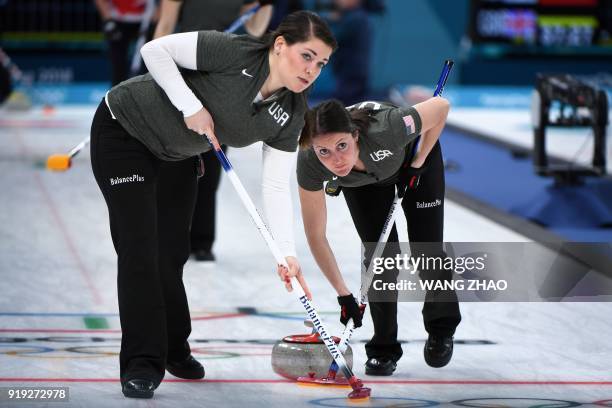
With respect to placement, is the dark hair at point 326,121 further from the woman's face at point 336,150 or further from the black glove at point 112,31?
the black glove at point 112,31

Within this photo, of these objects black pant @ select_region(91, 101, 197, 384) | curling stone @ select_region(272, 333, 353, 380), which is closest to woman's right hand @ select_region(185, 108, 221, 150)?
black pant @ select_region(91, 101, 197, 384)

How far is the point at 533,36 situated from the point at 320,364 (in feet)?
36.7

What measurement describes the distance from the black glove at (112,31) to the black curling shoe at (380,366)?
5555mm

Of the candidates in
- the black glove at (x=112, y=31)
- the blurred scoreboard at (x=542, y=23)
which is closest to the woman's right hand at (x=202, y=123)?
the black glove at (x=112, y=31)

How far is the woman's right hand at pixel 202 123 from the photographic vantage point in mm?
4277

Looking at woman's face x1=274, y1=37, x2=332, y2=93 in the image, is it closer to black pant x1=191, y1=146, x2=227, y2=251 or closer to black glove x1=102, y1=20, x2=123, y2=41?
black pant x1=191, y1=146, x2=227, y2=251

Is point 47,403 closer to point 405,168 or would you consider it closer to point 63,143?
point 405,168

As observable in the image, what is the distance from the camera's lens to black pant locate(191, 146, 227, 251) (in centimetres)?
705

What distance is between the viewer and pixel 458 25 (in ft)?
54.1

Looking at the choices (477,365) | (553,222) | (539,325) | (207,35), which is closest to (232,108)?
(207,35)

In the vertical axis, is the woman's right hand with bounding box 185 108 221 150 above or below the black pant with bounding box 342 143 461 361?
above

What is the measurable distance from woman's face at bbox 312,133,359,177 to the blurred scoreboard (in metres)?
10.5

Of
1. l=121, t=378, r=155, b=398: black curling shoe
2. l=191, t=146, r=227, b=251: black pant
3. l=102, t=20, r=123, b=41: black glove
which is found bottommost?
l=102, t=20, r=123, b=41: black glove

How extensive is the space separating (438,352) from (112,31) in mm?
5762
